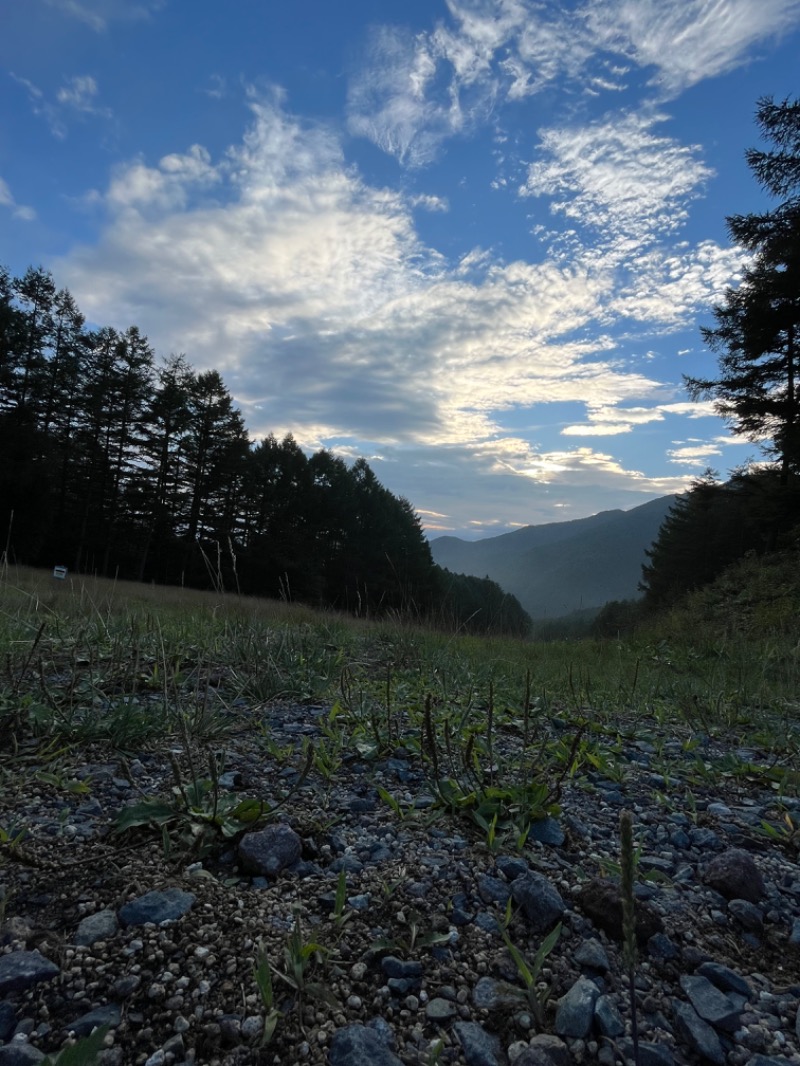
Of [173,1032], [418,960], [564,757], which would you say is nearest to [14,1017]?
[173,1032]

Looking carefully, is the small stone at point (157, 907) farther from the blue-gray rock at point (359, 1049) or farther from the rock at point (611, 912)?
the rock at point (611, 912)

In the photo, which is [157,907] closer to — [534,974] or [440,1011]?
[440,1011]

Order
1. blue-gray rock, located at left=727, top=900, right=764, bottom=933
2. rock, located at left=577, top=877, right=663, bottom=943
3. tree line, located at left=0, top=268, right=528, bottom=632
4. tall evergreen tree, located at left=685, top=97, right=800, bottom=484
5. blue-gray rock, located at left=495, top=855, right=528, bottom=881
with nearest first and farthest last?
rock, located at left=577, top=877, right=663, bottom=943 → blue-gray rock, located at left=727, top=900, right=764, bottom=933 → blue-gray rock, located at left=495, top=855, right=528, bottom=881 → tall evergreen tree, located at left=685, top=97, right=800, bottom=484 → tree line, located at left=0, top=268, right=528, bottom=632

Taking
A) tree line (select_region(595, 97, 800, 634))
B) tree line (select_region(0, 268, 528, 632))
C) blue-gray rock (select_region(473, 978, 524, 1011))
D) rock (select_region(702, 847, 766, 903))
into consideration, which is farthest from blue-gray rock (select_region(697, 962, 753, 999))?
tree line (select_region(0, 268, 528, 632))

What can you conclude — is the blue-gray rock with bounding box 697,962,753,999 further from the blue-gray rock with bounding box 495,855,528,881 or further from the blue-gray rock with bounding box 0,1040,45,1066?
the blue-gray rock with bounding box 0,1040,45,1066

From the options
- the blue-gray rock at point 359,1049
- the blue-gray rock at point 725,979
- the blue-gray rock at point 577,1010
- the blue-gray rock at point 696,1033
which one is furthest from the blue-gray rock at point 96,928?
the blue-gray rock at point 725,979

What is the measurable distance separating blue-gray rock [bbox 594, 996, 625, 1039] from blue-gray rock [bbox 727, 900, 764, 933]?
0.59m

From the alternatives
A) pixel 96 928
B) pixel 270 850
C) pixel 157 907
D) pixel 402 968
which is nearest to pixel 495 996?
pixel 402 968

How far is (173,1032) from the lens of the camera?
3.55ft

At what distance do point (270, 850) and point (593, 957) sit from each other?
2.87 feet

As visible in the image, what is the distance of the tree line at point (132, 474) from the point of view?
976 inches

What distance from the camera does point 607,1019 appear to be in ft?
3.84

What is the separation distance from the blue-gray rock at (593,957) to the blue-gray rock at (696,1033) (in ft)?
0.50

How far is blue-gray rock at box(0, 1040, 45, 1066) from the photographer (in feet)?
3.25
